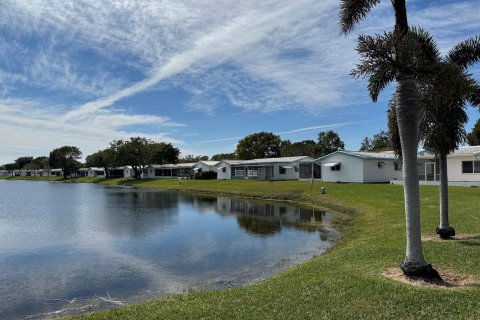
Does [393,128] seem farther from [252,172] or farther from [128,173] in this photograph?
[128,173]

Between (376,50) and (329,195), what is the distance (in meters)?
29.3

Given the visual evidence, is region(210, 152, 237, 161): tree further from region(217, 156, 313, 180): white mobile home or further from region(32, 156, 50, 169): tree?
region(32, 156, 50, 169): tree

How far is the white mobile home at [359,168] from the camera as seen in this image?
149 feet

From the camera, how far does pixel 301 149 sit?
307 feet

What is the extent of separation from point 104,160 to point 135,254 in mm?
96823

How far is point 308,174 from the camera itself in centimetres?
5650

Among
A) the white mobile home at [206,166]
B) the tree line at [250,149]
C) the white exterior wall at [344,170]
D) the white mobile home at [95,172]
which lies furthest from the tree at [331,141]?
the white mobile home at [95,172]

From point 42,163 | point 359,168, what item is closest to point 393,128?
point 359,168

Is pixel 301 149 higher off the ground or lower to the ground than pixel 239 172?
higher

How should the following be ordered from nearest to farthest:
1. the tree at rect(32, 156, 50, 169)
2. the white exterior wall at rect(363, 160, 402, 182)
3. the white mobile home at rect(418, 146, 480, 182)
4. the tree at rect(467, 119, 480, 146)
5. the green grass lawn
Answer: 1. the green grass lawn
2. the white mobile home at rect(418, 146, 480, 182)
3. the white exterior wall at rect(363, 160, 402, 182)
4. the tree at rect(467, 119, 480, 146)
5. the tree at rect(32, 156, 50, 169)

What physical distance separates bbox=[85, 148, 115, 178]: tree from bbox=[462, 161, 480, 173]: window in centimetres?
7996

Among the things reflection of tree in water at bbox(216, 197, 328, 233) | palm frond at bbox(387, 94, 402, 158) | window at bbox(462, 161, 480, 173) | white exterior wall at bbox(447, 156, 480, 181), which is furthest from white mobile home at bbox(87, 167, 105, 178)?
palm frond at bbox(387, 94, 402, 158)

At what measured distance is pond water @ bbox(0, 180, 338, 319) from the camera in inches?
442

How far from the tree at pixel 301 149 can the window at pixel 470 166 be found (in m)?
52.7
